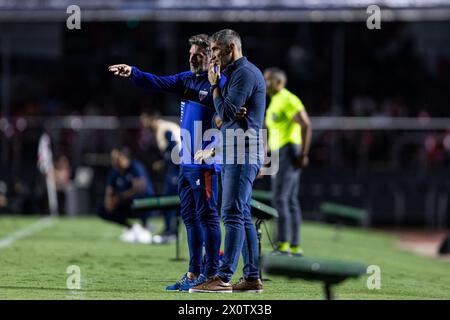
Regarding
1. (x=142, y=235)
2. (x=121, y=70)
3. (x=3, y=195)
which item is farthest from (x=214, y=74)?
(x=3, y=195)

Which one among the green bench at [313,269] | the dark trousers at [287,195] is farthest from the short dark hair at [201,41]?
the dark trousers at [287,195]

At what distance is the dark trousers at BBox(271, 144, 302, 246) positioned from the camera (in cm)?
1388

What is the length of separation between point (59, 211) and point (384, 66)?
9283mm

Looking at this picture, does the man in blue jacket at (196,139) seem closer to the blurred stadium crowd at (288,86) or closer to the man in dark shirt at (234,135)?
the man in dark shirt at (234,135)

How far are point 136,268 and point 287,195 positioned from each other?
2.72 m

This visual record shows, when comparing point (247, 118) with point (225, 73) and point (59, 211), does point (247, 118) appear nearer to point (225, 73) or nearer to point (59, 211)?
point (225, 73)

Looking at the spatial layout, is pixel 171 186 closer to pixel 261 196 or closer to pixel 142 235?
pixel 142 235

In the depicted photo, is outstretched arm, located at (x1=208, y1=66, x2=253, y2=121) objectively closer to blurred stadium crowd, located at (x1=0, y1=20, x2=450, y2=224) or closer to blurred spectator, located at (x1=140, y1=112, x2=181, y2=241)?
blurred spectator, located at (x1=140, y1=112, x2=181, y2=241)

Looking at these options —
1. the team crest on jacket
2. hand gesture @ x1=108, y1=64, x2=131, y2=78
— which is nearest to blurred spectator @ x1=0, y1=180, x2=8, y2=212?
hand gesture @ x1=108, y1=64, x2=131, y2=78

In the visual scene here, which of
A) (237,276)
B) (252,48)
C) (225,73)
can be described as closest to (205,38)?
(225,73)

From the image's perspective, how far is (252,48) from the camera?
27.5 m

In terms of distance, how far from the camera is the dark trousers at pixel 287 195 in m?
13.9

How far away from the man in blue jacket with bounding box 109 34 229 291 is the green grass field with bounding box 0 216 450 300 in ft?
2.02

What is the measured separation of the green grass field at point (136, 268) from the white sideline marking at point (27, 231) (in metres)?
0.16
